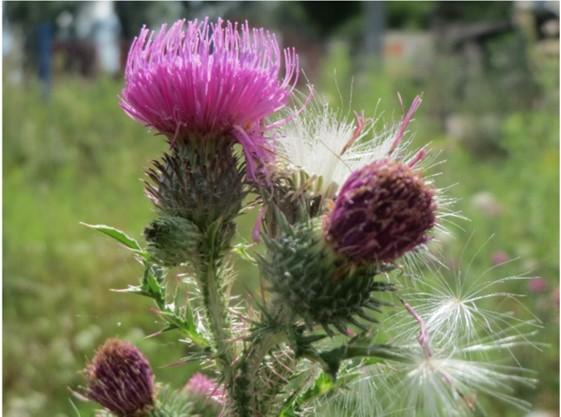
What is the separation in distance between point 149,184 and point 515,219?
440cm

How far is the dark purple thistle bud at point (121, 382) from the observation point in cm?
149

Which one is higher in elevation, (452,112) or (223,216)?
(223,216)

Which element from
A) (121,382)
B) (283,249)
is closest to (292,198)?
(283,249)

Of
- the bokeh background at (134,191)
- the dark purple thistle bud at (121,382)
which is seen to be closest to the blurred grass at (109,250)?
the bokeh background at (134,191)

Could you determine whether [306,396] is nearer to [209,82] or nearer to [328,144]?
[328,144]

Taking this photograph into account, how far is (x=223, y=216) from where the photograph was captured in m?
1.41

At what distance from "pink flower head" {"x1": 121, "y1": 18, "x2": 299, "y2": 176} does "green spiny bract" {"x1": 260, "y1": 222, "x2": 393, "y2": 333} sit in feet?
0.54

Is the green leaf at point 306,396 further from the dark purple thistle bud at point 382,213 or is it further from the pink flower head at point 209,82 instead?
the pink flower head at point 209,82

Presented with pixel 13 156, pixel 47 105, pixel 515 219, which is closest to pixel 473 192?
pixel 515 219

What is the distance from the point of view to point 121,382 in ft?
4.87

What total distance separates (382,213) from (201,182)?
352 mm

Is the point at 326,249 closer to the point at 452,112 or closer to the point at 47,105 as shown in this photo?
the point at 47,105

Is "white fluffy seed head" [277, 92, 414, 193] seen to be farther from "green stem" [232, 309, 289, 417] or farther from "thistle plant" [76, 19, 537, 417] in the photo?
"green stem" [232, 309, 289, 417]

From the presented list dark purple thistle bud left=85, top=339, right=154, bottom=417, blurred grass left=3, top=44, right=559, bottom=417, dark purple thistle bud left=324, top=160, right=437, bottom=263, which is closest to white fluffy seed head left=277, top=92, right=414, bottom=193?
dark purple thistle bud left=324, top=160, right=437, bottom=263
